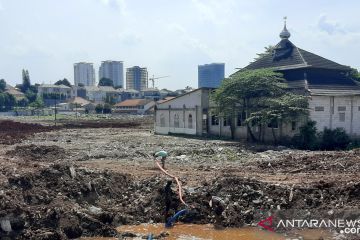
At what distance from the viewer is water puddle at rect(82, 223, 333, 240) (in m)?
9.45

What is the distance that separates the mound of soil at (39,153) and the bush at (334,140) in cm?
1474

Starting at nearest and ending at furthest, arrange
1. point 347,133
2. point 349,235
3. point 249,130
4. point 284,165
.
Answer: point 349,235 < point 284,165 < point 347,133 < point 249,130

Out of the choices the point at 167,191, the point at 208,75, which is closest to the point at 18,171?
the point at 167,191

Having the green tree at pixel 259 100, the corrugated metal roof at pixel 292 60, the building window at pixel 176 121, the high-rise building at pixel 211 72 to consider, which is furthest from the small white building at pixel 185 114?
the high-rise building at pixel 211 72

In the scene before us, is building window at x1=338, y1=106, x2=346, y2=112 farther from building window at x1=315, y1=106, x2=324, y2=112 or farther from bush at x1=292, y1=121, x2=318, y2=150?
bush at x1=292, y1=121, x2=318, y2=150

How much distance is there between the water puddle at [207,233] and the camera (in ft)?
31.0

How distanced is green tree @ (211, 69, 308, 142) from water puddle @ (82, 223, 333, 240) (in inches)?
604

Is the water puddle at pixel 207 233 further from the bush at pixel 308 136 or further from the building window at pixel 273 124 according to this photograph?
the building window at pixel 273 124

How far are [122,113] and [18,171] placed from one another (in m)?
82.3

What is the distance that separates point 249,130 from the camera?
27.8 meters

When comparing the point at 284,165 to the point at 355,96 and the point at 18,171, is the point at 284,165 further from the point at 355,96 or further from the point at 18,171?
the point at 355,96

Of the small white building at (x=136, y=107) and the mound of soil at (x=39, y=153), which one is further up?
the small white building at (x=136, y=107)

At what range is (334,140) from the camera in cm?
2430

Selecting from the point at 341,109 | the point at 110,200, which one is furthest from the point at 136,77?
the point at 110,200
